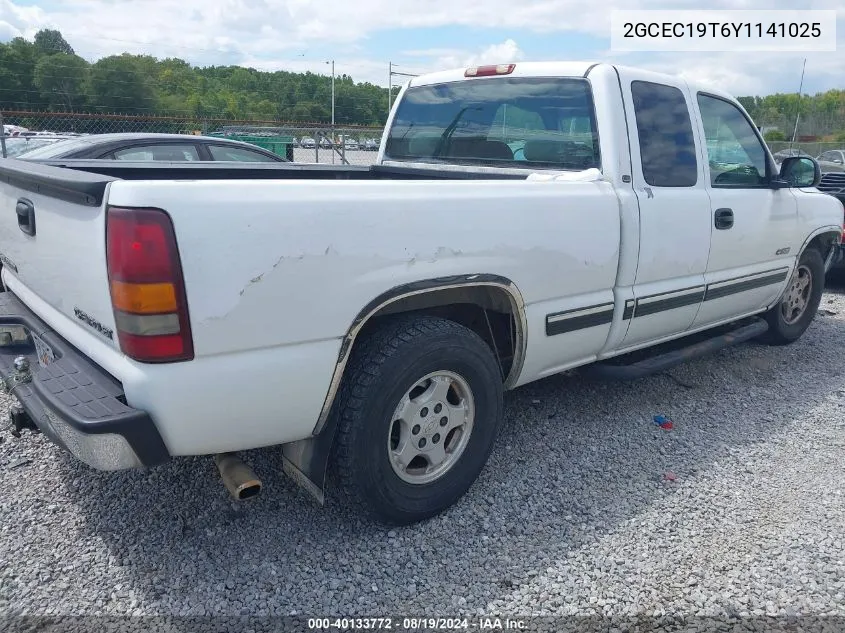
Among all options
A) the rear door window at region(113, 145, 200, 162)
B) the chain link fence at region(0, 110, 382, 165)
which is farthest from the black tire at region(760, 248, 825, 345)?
the chain link fence at region(0, 110, 382, 165)

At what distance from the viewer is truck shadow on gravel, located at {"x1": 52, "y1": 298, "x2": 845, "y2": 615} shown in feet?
8.32

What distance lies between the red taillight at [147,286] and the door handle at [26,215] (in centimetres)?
79

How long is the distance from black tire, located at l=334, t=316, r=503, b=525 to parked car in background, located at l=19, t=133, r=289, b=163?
421 cm

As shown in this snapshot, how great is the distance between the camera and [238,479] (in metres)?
2.50

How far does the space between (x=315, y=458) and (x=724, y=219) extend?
290 cm

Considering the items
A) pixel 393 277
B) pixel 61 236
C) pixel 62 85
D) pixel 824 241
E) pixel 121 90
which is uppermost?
pixel 121 90

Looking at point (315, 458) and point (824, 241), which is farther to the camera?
point (824, 241)

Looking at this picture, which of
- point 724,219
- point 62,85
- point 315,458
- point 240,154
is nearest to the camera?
point 315,458

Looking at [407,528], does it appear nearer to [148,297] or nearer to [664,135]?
[148,297]

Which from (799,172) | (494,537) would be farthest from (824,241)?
(494,537)

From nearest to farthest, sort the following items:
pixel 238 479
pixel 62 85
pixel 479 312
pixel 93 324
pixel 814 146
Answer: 1. pixel 93 324
2. pixel 238 479
3. pixel 479 312
4. pixel 62 85
5. pixel 814 146

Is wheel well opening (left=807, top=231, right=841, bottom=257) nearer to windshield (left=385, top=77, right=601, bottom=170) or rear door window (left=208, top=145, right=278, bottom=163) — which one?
windshield (left=385, top=77, right=601, bottom=170)

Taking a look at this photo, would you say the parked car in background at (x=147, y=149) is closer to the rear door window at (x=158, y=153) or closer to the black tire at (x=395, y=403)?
the rear door window at (x=158, y=153)

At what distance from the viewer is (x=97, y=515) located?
2.92 m
